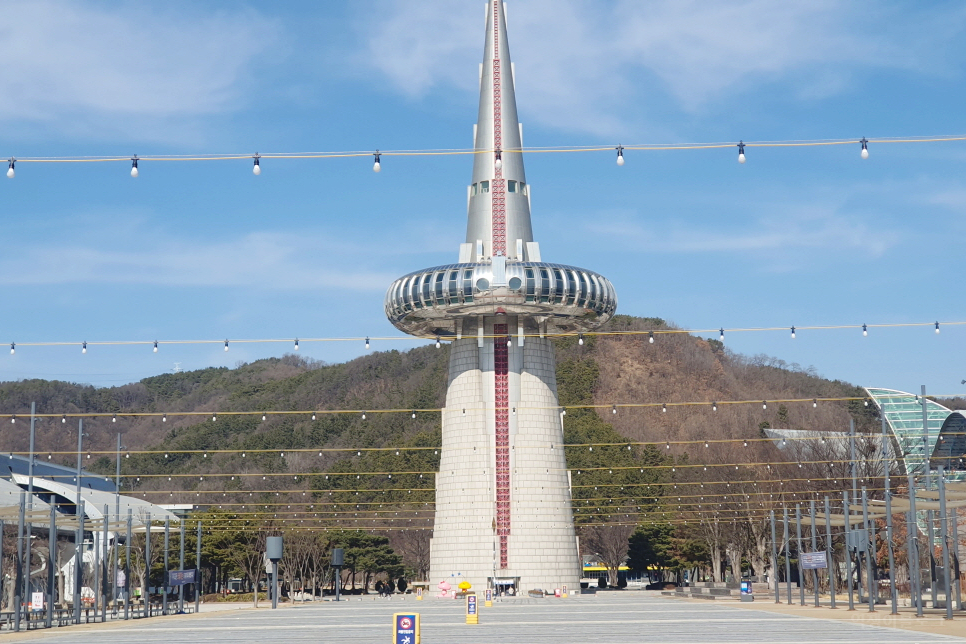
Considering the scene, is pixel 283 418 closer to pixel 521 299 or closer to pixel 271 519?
pixel 271 519

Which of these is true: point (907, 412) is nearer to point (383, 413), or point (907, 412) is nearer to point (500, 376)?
point (500, 376)

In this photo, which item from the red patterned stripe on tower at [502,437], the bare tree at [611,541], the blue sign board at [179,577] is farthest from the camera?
the bare tree at [611,541]

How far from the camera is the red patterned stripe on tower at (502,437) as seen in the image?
73.3m

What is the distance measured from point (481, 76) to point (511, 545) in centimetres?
2989

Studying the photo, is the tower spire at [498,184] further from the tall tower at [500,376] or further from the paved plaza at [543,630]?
the paved plaza at [543,630]

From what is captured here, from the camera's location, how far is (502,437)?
7400 centimetres

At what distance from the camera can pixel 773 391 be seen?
189 metres

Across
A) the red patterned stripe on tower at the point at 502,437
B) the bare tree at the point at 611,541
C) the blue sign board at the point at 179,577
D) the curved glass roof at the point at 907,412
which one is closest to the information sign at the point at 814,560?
the blue sign board at the point at 179,577

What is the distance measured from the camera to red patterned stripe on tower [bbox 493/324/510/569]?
73312 millimetres

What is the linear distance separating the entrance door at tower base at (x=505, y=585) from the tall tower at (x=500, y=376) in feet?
0.46

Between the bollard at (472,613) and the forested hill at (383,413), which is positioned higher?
the forested hill at (383,413)

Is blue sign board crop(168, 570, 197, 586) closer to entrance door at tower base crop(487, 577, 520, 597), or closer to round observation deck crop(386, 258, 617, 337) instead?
entrance door at tower base crop(487, 577, 520, 597)

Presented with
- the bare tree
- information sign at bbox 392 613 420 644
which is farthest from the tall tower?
information sign at bbox 392 613 420 644

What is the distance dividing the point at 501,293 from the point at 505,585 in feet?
58.1
